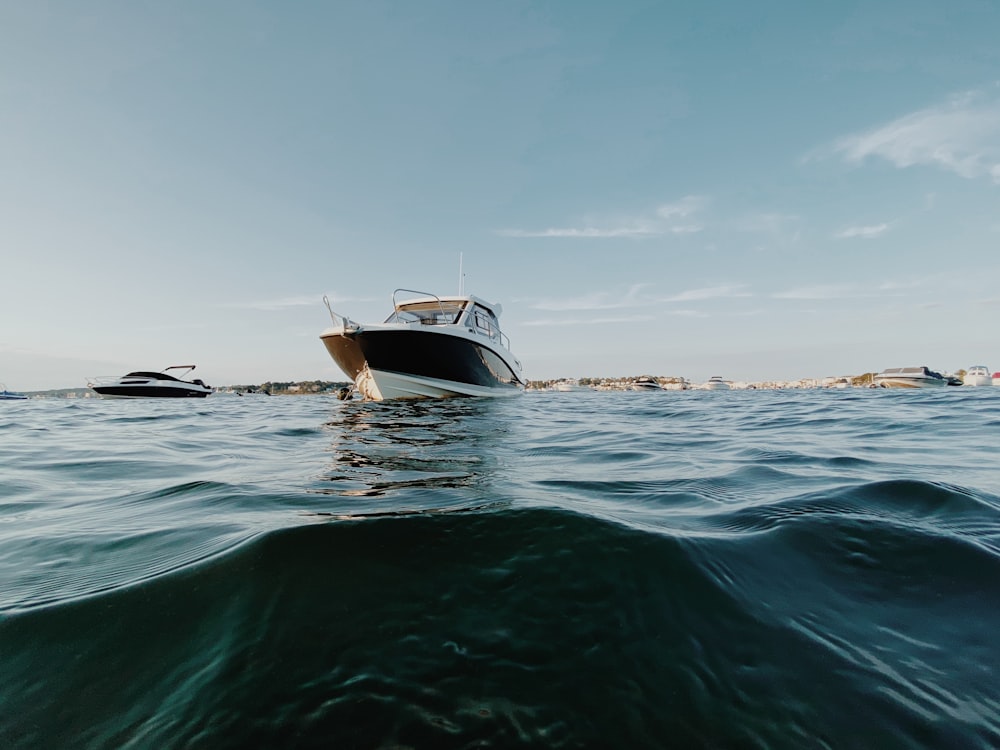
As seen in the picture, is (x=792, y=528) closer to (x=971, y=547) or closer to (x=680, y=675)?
(x=971, y=547)

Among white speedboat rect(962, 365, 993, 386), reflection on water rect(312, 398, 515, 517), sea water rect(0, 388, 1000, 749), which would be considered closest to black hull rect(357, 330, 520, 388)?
reflection on water rect(312, 398, 515, 517)

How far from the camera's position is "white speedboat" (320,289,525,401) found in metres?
13.5

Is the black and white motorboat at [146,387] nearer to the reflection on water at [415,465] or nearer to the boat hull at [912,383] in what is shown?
the reflection on water at [415,465]

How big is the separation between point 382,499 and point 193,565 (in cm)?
107

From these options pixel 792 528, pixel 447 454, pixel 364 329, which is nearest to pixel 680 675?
pixel 792 528

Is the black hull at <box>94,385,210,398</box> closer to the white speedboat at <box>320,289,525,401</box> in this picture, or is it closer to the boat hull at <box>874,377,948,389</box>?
the white speedboat at <box>320,289,525,401</box>

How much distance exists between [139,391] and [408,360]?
2899 cm

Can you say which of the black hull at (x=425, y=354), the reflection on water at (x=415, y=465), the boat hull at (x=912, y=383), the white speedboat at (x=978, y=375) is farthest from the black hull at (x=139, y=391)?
the white speedboat at (x=978, y=375)

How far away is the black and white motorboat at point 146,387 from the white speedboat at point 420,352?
24798mm

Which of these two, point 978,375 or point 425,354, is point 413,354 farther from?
point 978,375

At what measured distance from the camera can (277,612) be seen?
4.61 feet

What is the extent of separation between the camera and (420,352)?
14.0 metres

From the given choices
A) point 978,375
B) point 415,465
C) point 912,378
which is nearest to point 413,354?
point 415,465

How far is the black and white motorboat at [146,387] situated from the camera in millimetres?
30469
